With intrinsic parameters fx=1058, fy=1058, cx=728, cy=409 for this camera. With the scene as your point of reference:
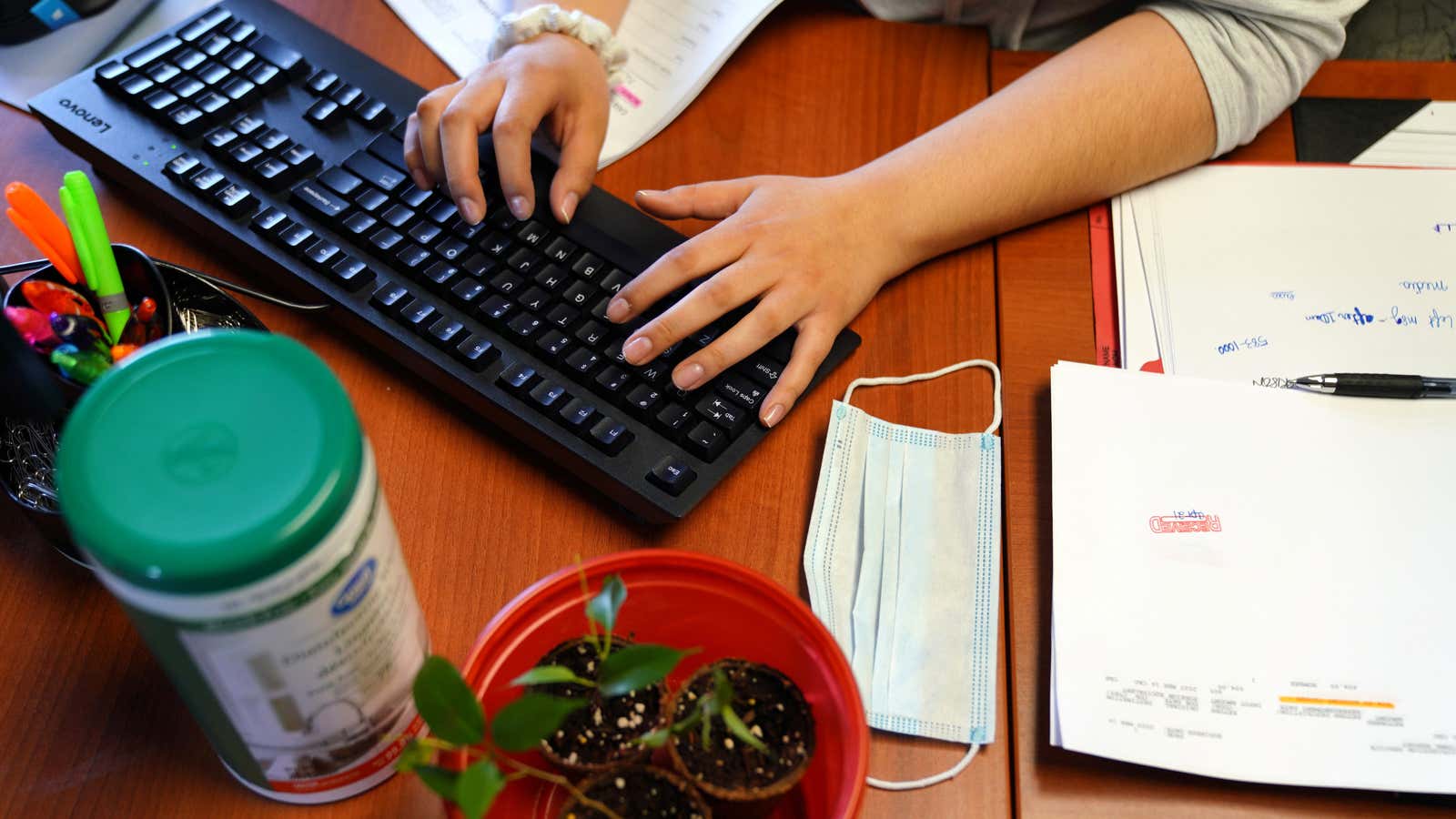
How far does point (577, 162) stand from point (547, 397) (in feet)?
0.64

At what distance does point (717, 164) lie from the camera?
2.48 feet

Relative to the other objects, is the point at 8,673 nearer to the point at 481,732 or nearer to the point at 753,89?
Result: the point at 481,732

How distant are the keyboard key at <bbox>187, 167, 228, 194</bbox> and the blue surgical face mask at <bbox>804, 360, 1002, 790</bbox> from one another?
411mm

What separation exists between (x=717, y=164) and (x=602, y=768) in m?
0.47

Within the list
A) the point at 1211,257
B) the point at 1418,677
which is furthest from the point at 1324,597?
the point at 1211,257

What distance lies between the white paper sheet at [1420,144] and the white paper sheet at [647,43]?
0.45 m

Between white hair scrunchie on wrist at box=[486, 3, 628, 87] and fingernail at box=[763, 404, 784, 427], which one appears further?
white hair scrunchie on wrist at box=[486, 3, 628, 87]

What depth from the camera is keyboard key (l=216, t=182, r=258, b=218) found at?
657 mm

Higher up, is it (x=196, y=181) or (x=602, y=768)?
(x=196, y=181)

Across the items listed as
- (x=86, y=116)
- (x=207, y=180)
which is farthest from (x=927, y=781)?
(x=86, y=116)

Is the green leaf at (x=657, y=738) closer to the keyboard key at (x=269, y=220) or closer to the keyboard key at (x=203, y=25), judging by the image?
the keyboard key at (x=269, y=220)

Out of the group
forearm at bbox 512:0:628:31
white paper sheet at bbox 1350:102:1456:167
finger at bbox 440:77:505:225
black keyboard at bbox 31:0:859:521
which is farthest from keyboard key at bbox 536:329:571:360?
white paper sheet at bbox 1350:102:1456:167

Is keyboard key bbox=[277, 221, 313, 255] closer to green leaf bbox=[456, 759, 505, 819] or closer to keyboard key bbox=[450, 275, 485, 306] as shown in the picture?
keyboard key bbox=[450, 275, 485, 306]

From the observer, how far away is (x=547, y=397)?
0.59 metres
